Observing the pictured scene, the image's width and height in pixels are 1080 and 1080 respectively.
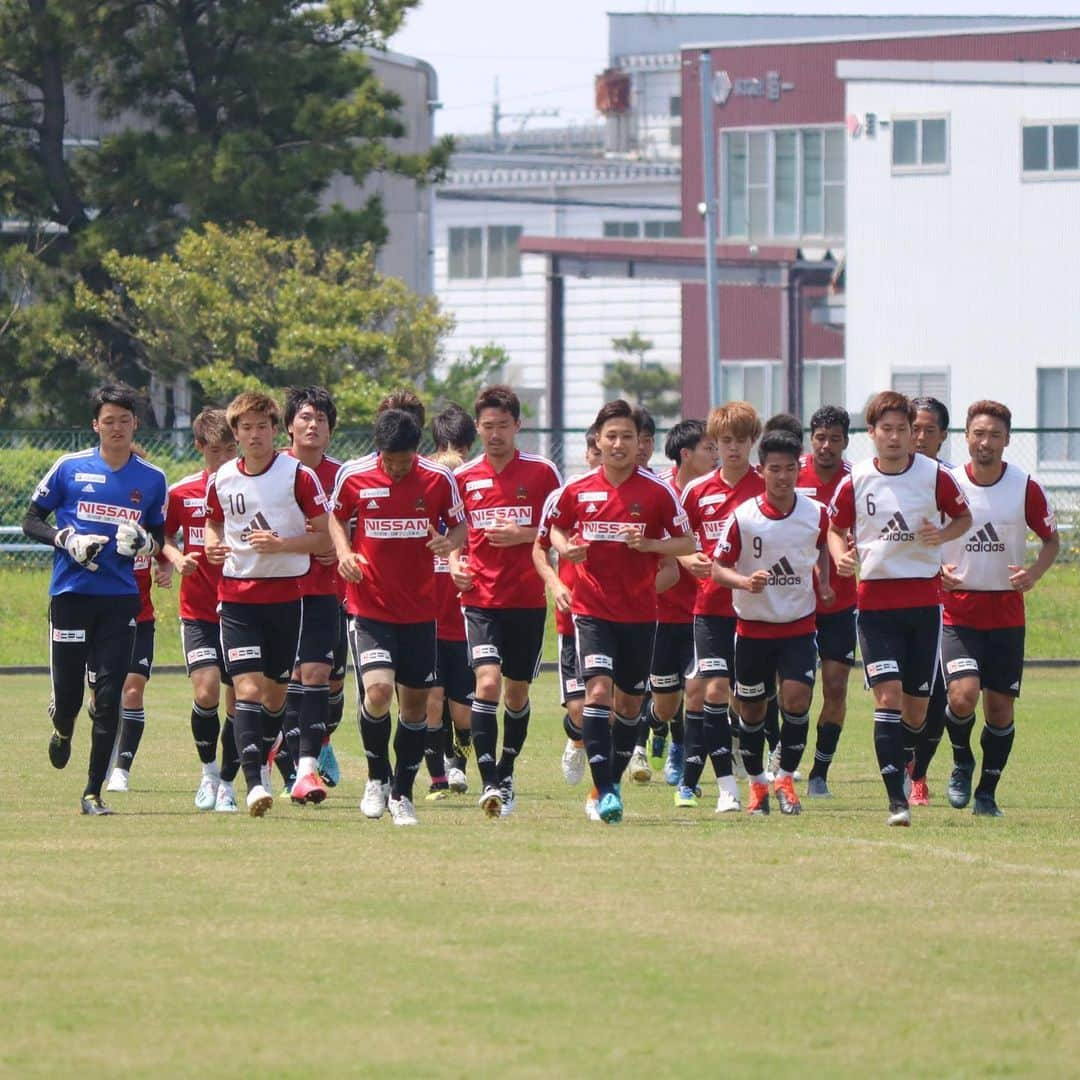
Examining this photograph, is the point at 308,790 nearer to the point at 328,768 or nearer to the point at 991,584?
the point at 328,768

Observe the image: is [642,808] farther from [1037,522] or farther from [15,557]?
[15,557]

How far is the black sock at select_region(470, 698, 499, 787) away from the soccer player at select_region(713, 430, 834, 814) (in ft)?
4.32

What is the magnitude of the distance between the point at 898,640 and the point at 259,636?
3.16 metres

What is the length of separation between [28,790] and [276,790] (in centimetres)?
141

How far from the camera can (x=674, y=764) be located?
49.1ft

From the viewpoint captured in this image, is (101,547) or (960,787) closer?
(101,547)

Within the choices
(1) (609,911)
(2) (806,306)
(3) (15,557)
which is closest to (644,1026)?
(1) (609,911)

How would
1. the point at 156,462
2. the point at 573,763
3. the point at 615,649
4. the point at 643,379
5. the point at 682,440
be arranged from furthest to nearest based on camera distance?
the point at 643,379 < the point at 156,462 < the point at 682,440 < the point at 573,763 < the point at 615,649

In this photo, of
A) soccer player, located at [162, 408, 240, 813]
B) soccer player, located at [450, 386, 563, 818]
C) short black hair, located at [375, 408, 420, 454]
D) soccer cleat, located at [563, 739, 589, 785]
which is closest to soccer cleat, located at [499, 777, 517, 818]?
soccer player, located at [450, 386, 563, 818]

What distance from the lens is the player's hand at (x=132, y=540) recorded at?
12.0m

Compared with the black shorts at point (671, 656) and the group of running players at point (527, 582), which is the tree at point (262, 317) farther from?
the group of running players at point (527, 582)

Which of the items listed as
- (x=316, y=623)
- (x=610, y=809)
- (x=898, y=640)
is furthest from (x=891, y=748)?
(x=316, y=623)

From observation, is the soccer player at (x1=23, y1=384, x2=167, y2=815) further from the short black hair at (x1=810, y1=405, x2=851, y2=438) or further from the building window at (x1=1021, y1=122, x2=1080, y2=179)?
the building window at (x1=1021, y1=122, x2=1080, y2=179)

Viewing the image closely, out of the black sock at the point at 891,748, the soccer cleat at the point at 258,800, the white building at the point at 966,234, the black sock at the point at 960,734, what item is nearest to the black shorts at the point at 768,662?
the black sock at the point at 891,748
